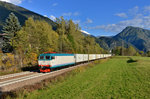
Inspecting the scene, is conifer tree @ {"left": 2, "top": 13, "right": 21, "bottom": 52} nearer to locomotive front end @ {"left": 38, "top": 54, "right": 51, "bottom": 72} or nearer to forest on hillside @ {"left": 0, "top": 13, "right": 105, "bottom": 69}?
forest on hillside @ {"left": 0, "top": 13, "right": 105, "bottom": 69}

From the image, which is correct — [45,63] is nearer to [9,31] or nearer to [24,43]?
[24,43]

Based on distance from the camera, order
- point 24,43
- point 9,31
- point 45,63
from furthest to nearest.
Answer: point 9,31 → point 24,43 → point 45,63

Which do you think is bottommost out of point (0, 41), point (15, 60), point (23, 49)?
point (15, 60)

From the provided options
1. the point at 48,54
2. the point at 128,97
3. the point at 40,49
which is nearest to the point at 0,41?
the point at 40,49

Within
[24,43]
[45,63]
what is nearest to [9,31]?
[24,43]

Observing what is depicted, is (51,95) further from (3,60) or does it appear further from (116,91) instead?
(3,60)

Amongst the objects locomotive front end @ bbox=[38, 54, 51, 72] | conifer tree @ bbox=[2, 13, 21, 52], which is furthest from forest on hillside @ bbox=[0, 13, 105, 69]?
locomotive front end @ bbox=[38, 54, 51, 72]

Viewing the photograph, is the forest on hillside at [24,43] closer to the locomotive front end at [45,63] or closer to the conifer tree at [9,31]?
the conifer tree at [9,31]

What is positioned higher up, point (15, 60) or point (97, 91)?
point (15, 60)

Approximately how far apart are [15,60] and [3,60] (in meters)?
2.27

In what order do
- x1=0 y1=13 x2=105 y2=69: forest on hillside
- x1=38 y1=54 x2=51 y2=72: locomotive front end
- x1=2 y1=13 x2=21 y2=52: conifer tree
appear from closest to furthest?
x1=38 y1=54 x2=51 y2=72: locomotive front end < x1=0 y1=13 x2=105 y2=69: forest on hillside < x1=2 y1=13 x2=21 y2=52: conifer tree

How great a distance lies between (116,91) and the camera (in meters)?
9.66

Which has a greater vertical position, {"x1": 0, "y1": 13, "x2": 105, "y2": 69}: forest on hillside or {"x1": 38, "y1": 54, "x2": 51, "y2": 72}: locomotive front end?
{"x1": 0, "y1": 13, "x2": 105, "y2": 69}: forest on hillside

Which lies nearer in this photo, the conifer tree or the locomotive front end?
the locomotive front end
